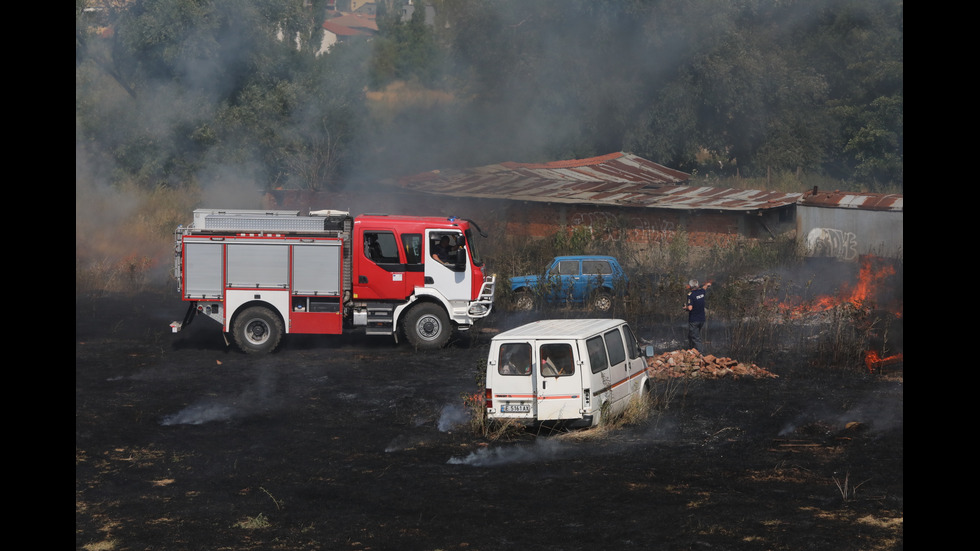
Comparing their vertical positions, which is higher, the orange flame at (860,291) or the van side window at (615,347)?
the orange flame at (860,291)

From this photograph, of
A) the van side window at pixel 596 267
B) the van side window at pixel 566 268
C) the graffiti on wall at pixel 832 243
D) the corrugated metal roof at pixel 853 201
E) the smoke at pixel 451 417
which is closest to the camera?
the smoke at pixel 451 417

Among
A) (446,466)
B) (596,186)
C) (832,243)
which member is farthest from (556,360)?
(596,186)

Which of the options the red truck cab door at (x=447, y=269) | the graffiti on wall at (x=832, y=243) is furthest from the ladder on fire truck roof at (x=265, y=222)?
the graffiti on wall at (x=832, y=243)

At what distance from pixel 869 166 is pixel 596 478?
3755 centimetres

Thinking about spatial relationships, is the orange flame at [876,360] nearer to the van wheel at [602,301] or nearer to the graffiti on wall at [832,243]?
the van wheel at [602,301]

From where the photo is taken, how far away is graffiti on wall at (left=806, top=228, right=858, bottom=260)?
27844 millimetres

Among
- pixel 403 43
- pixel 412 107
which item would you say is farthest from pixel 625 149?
pixel 403 43

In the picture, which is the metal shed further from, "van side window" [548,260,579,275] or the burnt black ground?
the burnt black ground

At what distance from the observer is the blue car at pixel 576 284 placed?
78.6 ft

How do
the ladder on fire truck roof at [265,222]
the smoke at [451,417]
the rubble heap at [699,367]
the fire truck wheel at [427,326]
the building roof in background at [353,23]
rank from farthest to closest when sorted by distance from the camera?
the building roof in background at [353,23] < the fire truck wheel at [427,326] < the ladder on fire truck roof at [265,222] < the rubble heap at [699,367] < the smoke at [451,417]

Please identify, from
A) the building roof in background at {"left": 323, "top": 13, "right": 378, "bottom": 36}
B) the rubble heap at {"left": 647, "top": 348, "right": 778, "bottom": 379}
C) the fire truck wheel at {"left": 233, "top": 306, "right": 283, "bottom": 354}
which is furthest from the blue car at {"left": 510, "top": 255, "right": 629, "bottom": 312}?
the building roof in background at {"left": 323, "top": 13, "right": 378, "bottom": 36}

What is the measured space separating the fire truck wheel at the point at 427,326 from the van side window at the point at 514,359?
22.3 ft

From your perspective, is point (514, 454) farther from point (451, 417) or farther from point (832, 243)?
point (832, 243)

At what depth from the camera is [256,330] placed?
19.2 m
